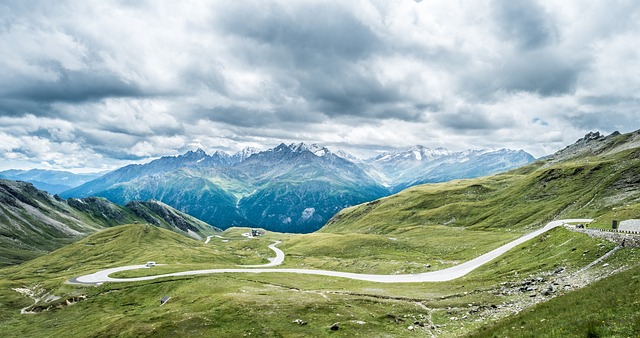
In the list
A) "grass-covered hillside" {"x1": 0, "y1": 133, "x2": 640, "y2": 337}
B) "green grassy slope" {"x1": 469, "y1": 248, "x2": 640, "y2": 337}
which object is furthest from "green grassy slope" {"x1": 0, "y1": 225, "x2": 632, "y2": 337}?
"green grassy slope" {"x1": 469, "y1": 248, "x2": 640, "y2": 337}

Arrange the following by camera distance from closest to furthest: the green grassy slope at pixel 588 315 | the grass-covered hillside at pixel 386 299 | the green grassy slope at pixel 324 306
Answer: the green grassy slope at pixel 588 315 → the grass-covered hillside at pixel 386 299 → the green grassy slope at pixel 324 306

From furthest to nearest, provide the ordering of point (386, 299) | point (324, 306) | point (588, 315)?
point (386, 299) → point (324, 306) → point (588, 315)

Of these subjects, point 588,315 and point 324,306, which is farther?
point 324,306

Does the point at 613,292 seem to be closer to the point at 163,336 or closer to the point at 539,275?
the point at 539,275

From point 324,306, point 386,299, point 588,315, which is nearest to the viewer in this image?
point 588,315

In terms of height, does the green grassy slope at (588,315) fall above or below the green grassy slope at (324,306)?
above

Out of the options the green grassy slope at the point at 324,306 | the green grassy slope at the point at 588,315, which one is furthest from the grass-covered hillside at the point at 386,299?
the green grassy slope at the point at 324,306

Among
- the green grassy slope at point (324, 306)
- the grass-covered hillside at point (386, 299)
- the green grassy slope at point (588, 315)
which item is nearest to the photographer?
the green grassy slope at point (588, 315)

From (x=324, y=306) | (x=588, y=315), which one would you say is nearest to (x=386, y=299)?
(x=324, y=306)

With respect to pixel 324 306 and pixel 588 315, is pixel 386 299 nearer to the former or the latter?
pixel 324 306

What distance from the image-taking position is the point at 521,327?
28781 millimetres

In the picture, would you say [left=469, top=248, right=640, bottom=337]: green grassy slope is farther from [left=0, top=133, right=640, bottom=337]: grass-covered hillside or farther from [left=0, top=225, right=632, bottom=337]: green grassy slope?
[left=0, top=225, right=632, bottom=337]: green grassy slope

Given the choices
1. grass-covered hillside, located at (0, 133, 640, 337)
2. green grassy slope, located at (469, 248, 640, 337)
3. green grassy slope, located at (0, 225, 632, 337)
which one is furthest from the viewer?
green grassy slope, located at (0, 225, 632, 337)

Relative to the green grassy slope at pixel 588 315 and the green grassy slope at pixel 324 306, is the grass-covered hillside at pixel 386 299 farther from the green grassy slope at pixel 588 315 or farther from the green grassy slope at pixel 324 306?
the green grassy slope at pixel 324 306
